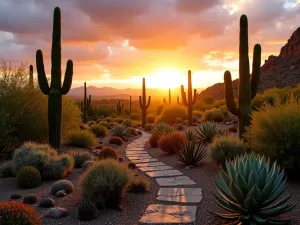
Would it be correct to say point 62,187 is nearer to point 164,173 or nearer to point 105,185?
point 105,185

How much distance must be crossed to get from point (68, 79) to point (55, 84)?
1.84 ft

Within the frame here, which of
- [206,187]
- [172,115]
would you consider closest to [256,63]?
[206,187]

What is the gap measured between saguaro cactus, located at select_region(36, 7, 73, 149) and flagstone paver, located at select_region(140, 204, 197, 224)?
7720 millimetres

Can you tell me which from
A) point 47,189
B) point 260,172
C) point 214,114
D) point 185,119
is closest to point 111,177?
point 47,189

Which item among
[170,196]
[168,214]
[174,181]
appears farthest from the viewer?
[174,181]

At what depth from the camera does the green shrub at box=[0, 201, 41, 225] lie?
17.1 feet

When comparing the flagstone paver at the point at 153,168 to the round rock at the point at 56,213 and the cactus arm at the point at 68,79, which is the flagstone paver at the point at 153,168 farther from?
the round rock at the point at 56,213

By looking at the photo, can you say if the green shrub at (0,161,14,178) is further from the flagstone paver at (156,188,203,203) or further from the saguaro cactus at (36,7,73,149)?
the flagstone paver at (156,188,203,203)

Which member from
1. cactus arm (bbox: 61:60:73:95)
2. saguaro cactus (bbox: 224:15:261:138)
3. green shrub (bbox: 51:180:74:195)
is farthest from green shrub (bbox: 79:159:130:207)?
cactus arm (bbox: 61:60:73:95)

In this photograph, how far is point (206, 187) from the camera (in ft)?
30.9

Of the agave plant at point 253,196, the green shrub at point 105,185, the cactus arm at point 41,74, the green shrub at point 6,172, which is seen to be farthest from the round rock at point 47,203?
the cactus arm at point 41,74

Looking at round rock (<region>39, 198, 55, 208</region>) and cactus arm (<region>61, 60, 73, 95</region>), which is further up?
cactus arm (<region>61, 60, 73, 95</region>)

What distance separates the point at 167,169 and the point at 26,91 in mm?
7526

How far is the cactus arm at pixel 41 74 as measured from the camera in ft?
47.8
